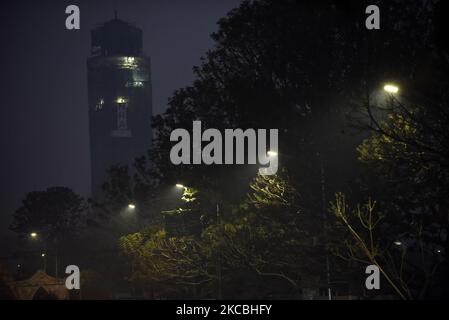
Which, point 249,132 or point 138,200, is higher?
point 249,132

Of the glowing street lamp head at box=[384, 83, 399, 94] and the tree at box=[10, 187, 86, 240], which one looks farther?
the tree at box=[10, 187, 86, 240]

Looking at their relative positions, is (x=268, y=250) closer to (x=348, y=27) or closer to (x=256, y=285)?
(x=256, y=285)

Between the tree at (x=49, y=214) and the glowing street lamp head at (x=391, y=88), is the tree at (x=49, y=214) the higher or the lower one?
the lower one

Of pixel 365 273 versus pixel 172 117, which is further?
pixel 172 117

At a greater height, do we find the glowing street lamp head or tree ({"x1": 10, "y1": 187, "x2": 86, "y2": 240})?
the glowing street lamp head

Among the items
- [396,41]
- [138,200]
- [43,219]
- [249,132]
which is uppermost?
[396,41]

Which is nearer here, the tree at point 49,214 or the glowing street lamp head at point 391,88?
the glowing street lamp head at point 391,88

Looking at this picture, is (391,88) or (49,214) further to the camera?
(49,214)

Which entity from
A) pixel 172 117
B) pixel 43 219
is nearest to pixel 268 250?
pixel 172 117

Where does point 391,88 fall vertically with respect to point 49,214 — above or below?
above

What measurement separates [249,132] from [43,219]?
11485 centimetres

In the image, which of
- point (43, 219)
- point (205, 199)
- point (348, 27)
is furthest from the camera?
point (43, 219)

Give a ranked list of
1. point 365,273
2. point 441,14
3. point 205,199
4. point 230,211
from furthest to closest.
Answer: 1. point 205,199
2. point 230,211
3. point 365,273
4. point 441,14

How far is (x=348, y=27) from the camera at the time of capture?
27641mm
